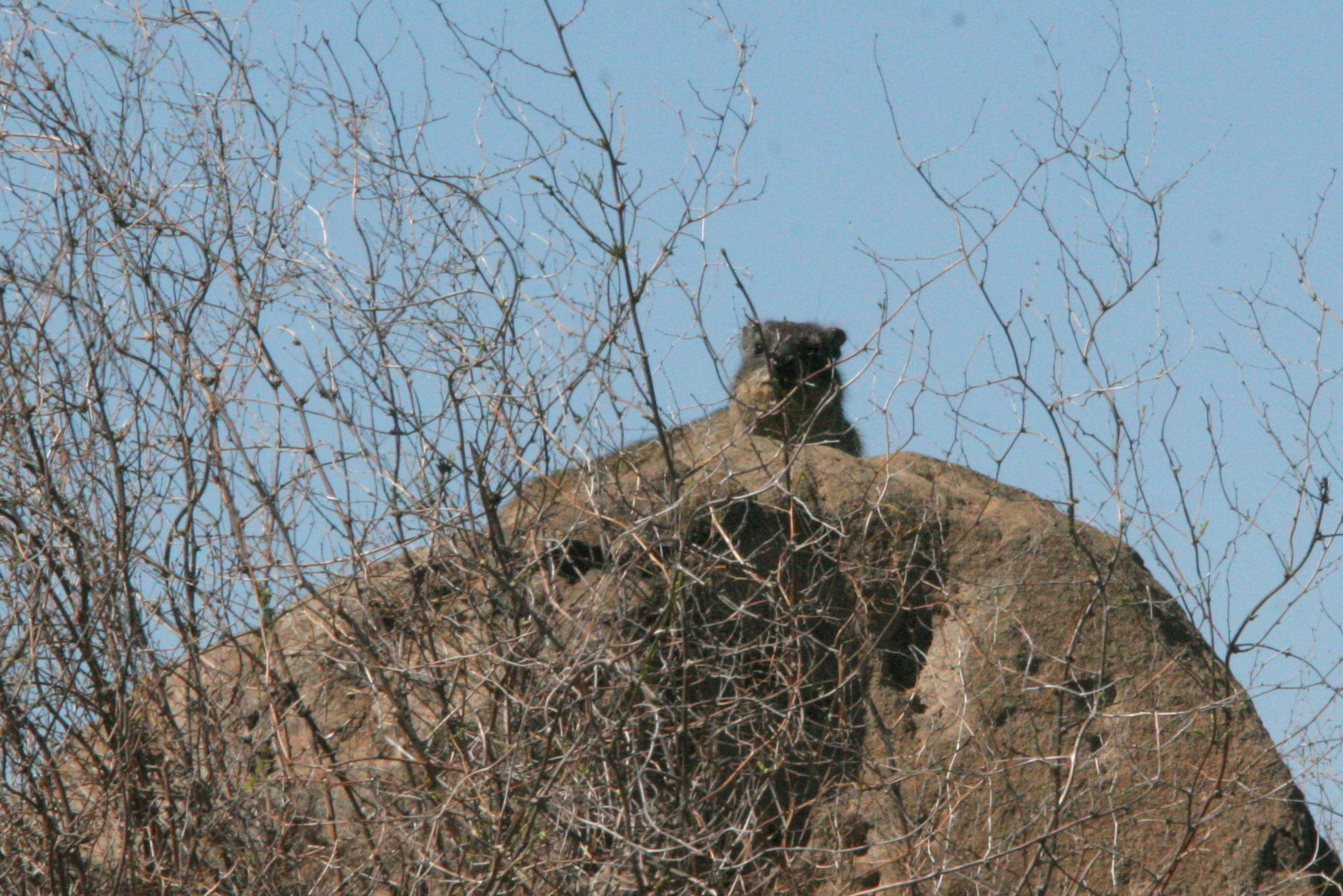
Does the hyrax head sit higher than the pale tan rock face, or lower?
higher

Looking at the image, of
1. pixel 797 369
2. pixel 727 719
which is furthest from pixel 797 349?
pixel 727 719

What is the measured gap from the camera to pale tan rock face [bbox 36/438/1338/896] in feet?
17.1

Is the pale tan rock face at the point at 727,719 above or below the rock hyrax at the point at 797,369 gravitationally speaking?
below

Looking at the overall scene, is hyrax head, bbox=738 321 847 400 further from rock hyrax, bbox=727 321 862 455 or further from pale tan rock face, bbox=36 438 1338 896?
pale tan rock face, bbox=36 438 1338 896

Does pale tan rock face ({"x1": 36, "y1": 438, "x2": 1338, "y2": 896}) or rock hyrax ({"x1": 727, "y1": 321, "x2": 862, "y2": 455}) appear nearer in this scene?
pale tan rock face ({"x1": 36, "y1": 438, "x2": 1338, "y2": 896})

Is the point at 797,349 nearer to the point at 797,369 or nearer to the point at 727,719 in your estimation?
the point at 797,369

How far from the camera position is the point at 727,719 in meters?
5.63

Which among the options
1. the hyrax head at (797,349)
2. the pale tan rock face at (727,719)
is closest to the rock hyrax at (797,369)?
the hyrax head at (797,349)

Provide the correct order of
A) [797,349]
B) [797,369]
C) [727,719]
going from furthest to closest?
1. [797,349]
2. [797,369]
3. [727,719]

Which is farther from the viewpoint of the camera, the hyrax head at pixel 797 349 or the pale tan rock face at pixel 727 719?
the hyrax head at pixel 797 349

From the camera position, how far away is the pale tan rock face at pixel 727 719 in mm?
5219

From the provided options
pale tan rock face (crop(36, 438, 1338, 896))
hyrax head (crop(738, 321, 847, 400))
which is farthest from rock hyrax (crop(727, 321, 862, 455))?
pale tan rock face (crop(36, 438, 1338, 896))

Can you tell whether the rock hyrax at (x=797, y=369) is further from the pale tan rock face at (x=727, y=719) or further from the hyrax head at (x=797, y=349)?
the pale tan rock face at (x=727, y=719)

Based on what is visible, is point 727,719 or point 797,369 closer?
point 727,719
